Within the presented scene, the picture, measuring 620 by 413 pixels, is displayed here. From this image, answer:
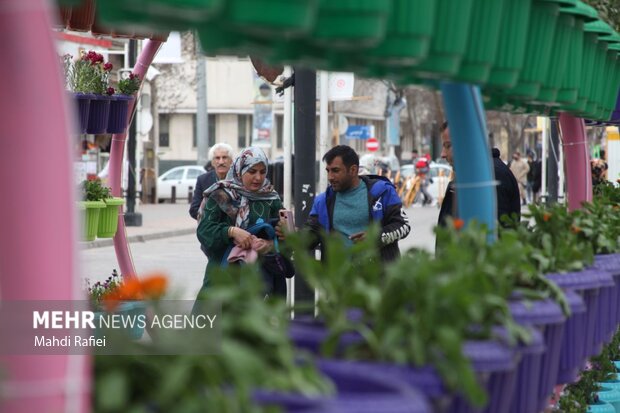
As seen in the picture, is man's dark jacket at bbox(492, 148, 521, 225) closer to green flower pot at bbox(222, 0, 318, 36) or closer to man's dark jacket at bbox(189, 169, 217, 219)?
man's dark jacket at bbox(189, 169, 217, 219)

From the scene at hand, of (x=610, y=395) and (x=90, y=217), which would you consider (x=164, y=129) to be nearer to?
(x=90, y=217)

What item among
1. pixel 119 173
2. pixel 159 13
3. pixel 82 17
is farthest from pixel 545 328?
pixel 119 173

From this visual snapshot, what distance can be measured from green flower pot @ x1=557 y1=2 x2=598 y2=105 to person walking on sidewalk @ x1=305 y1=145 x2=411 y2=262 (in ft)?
9.52

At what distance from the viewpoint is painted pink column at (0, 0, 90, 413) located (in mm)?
2557

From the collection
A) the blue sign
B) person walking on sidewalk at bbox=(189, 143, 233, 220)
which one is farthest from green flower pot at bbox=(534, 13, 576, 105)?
the blue sign

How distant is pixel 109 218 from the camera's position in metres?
9.47

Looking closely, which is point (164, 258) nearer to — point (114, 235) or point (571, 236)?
point (114, 235)

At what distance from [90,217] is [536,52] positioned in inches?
194

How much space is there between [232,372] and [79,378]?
0.30m

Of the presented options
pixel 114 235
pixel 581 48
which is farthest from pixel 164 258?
pixel 581 48

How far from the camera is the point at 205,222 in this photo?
8719mm

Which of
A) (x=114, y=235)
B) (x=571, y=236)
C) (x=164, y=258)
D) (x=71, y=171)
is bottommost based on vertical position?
(x=164, y=258)

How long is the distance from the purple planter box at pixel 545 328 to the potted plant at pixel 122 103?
503cm

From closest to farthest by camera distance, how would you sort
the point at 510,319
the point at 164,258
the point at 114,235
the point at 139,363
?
the point at 139,363
the point at 510,319
the point at 114,235
the point at 164,258
